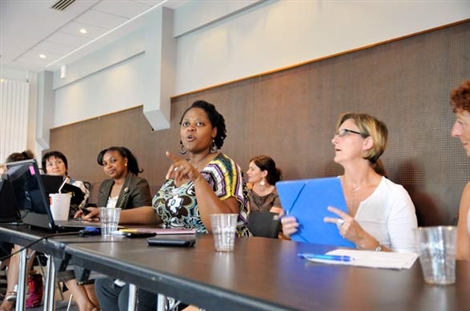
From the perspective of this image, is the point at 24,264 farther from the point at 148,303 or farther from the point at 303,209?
the point at 303,209

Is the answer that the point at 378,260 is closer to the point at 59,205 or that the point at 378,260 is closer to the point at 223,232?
the point at 223,232

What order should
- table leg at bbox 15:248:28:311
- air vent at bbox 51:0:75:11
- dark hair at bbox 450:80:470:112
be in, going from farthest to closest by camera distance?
air vent at bbox 51:0:75:11 → table leg at bbox 15:248:28:311 → dark hair at bbox 450:80:470:112

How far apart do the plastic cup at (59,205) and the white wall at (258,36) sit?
2615 mm

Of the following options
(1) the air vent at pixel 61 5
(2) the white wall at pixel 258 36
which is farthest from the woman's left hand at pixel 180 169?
(1) the air vent at pixel 61 5

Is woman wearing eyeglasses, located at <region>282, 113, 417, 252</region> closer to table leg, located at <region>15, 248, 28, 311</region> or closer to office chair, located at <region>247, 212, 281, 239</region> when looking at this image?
office chair, located at <region>247, 212, 281, 239</region>

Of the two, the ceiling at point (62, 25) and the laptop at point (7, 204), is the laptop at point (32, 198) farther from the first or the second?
the ceiling at point (62, 25)

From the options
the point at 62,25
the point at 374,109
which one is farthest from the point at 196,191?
the point at 62,25


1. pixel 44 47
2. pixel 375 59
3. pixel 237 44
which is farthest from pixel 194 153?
pixel 44 47

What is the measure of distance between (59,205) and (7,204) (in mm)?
293

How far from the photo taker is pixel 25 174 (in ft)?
5.92

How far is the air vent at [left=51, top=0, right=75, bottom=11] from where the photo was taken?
5273 millimetres

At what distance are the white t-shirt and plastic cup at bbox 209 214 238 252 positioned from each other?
734 mm

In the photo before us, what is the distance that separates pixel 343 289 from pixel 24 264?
1690 mm

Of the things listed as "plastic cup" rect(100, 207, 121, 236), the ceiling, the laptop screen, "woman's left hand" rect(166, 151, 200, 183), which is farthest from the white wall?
the laptop screen
